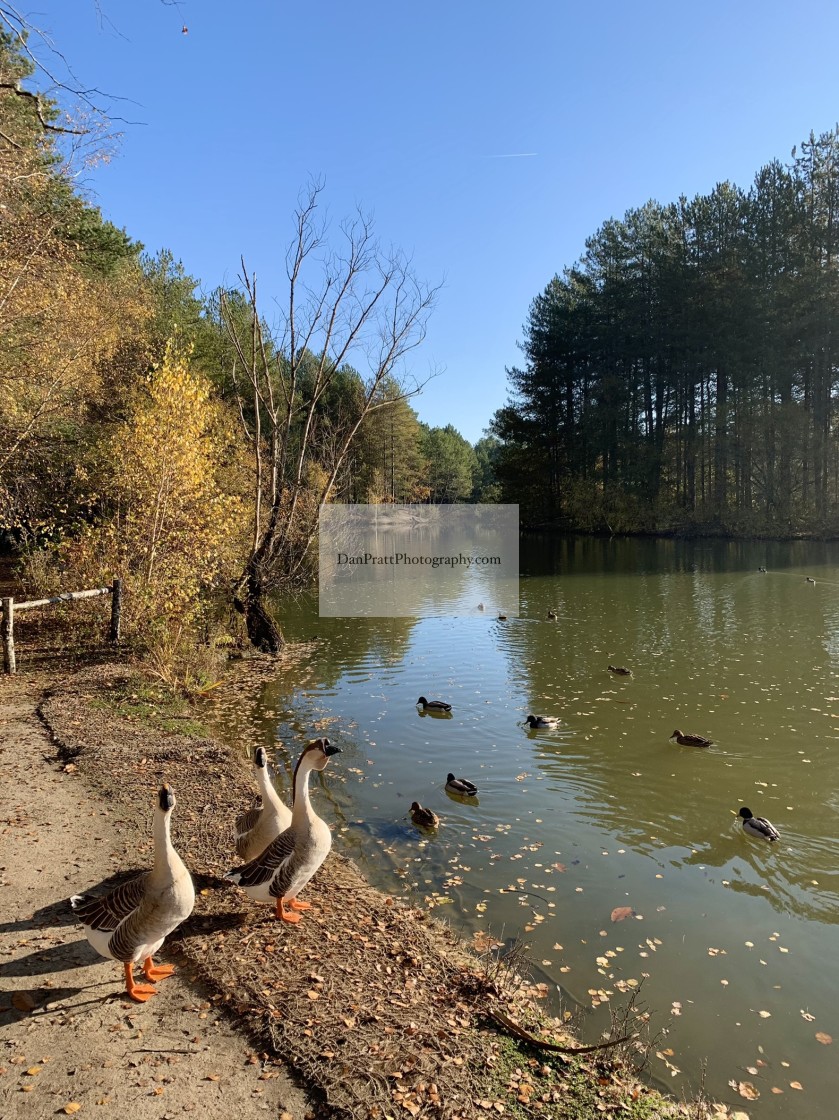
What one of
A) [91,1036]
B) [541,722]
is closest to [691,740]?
[541,722]

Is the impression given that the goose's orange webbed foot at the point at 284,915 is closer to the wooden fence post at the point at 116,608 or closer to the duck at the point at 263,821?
the duck at the point at 263,821

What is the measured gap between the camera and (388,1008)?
4.06 metres

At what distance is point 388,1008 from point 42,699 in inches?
326

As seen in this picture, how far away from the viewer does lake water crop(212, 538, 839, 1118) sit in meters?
4.79

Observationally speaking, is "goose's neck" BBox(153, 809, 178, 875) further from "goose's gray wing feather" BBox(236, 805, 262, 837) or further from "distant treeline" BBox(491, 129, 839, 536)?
"distant treeline" BBox(491, 129, 839, 536)

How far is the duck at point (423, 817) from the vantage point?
7.49 m

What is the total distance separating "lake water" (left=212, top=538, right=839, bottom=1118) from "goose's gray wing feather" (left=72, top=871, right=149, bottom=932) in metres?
2.78

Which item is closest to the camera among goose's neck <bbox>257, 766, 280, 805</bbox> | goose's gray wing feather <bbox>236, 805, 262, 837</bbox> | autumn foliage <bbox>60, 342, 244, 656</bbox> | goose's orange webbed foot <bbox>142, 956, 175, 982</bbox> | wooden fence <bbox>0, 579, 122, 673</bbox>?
goose's orange webbed foot <bbox>142, 956, 175, 982</bbox>

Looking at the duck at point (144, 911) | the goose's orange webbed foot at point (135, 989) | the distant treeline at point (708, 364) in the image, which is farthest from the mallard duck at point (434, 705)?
the distant treeline at point (708, 364)

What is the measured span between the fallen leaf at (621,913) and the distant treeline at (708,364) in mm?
44445

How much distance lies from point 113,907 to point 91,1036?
25.8 inches

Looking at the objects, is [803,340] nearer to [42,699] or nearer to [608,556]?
[608,556]

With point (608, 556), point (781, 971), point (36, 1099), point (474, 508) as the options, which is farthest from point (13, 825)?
point (474, 508)

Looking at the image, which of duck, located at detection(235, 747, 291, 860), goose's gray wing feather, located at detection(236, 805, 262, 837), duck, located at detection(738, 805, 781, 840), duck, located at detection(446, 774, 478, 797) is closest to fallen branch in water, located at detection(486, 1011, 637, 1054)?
duck, located at detection(235, 747, 291, 860)
